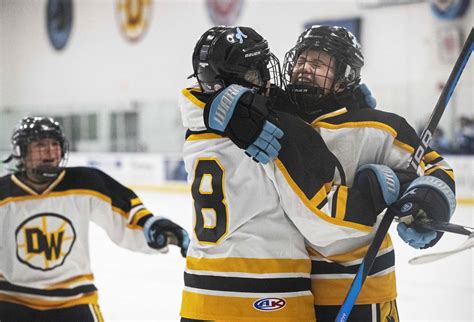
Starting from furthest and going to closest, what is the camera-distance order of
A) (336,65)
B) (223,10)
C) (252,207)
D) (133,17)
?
(133,17) < (223,10) < (336,65) < (252,207)

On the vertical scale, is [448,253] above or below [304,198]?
below

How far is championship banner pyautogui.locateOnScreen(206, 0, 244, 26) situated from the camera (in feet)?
23.3

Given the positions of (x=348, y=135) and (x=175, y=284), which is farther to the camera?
(x=175, y=284)

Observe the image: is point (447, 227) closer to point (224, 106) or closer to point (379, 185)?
point (379, 185)

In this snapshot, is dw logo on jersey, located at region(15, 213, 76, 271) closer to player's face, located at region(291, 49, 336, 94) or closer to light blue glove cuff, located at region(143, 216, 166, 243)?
light blue glove cuff, located at region(143, 216, 166, 243)

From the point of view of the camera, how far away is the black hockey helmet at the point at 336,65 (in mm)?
1469

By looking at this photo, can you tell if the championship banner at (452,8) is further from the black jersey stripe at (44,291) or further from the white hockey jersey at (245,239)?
the white hockey jersey at (245,239)

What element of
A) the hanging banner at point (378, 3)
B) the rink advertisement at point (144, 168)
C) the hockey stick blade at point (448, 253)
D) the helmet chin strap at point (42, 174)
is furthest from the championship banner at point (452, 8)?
the hockey stick blade at point (448, 253)

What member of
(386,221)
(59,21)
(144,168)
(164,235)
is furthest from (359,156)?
(59,21)

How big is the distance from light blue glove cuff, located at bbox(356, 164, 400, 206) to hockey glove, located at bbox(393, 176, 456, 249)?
16 mm

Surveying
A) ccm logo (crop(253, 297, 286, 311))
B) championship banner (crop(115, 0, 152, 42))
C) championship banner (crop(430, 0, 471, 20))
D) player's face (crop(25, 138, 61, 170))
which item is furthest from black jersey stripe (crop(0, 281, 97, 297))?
championship banner (crop(115, 0, 152, 42))

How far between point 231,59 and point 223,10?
601 cm

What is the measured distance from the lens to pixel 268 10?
6430 mm

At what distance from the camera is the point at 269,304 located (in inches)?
54.0
